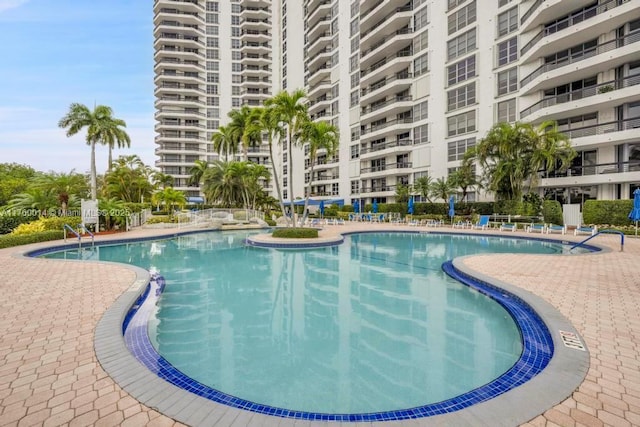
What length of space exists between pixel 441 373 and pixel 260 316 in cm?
364

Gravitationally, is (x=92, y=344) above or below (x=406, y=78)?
below

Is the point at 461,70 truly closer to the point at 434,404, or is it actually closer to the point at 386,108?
the point at 386,108

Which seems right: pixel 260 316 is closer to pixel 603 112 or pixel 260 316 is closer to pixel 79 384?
pixel 79 384

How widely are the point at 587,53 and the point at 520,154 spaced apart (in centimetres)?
839

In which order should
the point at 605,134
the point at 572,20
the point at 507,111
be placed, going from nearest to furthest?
the point at 605,134 < the point at 572,20 < the point at 507,111

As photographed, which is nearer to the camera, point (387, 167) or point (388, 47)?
point (388, 47)

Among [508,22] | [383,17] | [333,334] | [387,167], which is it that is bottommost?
[333,334]

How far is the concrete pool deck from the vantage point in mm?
2770

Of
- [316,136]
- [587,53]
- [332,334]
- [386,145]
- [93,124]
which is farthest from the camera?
[386,145]

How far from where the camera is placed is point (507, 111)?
2709cm

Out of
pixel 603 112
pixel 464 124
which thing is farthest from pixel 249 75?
pixel 603 112

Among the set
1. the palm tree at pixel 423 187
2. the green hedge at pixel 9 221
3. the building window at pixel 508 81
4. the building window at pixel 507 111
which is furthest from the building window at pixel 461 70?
the green hedge at pixel 9 221

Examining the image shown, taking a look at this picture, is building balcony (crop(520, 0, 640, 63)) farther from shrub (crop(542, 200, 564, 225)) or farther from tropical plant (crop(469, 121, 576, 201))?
shrub (crop(542, 200, 564, 225))

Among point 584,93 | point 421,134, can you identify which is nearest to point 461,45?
point 421,134
